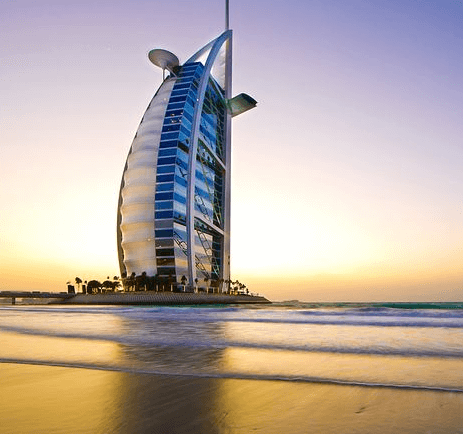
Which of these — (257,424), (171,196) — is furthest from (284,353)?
(171,196)

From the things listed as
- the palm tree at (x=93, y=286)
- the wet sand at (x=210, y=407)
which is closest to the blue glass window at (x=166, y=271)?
the palm tree at (x=93, y=286)

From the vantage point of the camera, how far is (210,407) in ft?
12.0

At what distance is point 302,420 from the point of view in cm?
328

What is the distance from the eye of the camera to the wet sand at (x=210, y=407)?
305cm

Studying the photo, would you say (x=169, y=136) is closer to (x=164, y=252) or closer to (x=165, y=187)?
(x=165, y=187)

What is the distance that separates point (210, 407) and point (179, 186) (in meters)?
101

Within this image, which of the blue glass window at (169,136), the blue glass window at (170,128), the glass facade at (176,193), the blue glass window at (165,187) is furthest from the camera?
the blue glass window at (170,128)

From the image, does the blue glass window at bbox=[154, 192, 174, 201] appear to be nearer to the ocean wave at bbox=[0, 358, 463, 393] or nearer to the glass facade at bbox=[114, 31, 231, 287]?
the glass facade at bbox=[114, 31, 231, 287]

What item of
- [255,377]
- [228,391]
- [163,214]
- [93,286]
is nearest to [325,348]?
[255,377]

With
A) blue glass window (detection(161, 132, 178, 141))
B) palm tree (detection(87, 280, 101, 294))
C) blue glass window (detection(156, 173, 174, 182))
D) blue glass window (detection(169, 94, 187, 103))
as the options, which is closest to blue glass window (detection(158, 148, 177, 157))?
blue glass window (detection(161, 132, 178, 141))

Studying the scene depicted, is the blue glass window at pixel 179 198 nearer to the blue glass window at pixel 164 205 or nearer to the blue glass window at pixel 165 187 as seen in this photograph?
A: the blue glass window at pixel 164 205

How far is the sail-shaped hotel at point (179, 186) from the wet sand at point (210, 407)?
303 ft

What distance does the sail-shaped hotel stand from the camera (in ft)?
335

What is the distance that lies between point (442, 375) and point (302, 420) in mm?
3110
